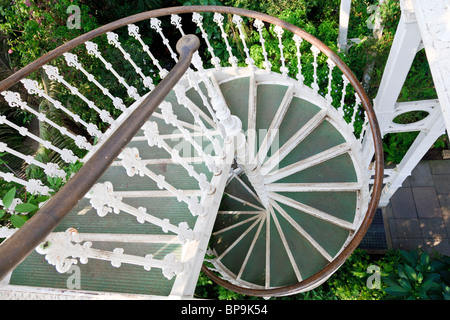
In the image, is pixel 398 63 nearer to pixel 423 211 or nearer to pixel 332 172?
pixel 332 172

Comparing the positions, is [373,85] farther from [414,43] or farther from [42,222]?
[42,222]

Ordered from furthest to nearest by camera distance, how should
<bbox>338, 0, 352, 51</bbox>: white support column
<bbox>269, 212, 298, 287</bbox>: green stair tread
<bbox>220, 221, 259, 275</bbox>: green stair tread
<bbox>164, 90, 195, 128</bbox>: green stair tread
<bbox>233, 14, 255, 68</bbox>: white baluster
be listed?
<bbox>338, 0, 352, 51</bbox>: white support column
<bbox>220, 221, 259, 275</bbox>: green stair tread
<bbox>269, 212, 298, 287</bbox>: green stair tread
<bbox>164, 90, 195, 128</bbox>: green stair tread
<bbox>233, 14, 255, 68</bbox>: white baluster

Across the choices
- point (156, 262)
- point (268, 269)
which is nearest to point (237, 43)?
point (268, 269)

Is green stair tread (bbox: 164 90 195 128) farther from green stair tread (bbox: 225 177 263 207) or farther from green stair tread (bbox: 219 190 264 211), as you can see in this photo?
green stair tread (bbox: 225 177 263 207)

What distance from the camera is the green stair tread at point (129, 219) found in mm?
2271

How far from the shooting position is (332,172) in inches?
134

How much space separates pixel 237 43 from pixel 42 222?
4329mm

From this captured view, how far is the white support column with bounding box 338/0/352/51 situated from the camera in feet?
14.4

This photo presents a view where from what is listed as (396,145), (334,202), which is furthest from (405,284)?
(396,145)

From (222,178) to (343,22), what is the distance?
148 inches

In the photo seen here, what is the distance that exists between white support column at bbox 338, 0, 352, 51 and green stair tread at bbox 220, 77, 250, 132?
7.47 ft

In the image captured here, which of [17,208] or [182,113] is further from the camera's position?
[182,113]

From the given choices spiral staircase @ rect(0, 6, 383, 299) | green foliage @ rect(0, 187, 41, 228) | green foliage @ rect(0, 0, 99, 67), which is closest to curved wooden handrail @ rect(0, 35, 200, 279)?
spiral staircase @ rect(0, 6, 383, 299)

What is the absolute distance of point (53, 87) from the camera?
157 inches
